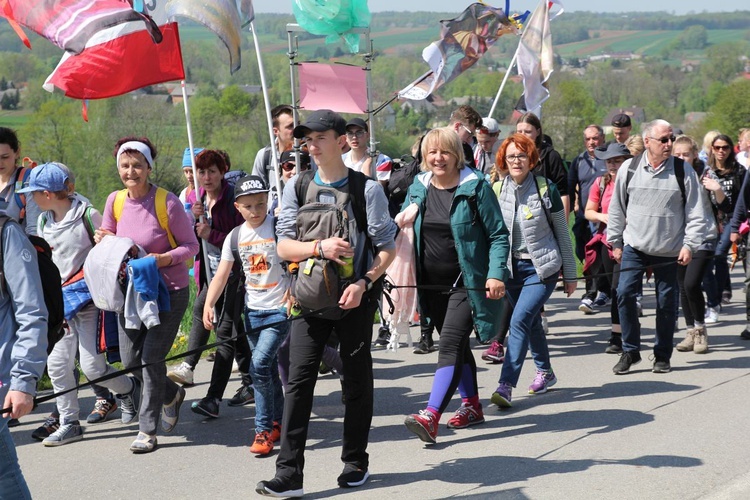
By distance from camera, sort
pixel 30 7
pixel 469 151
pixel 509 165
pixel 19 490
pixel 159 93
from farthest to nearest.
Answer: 1. pixel 159 93
2. pixel 469 151
3. pixel 509 165
4. pixel 30 7
5. pixel 19 490

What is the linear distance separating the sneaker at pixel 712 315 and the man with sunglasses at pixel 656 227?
2.40m

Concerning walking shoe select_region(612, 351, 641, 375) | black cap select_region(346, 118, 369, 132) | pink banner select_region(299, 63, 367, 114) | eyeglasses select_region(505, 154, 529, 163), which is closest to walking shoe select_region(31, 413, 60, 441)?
pink banner select_region(299, 63, 367, 114)

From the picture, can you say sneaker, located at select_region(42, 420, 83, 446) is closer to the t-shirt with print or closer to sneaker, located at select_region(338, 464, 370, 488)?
the t-shirt with print

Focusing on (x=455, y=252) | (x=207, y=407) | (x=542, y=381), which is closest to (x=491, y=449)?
(x=455, y=252)

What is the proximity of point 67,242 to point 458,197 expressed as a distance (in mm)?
2321

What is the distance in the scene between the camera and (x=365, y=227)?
4.81 meters

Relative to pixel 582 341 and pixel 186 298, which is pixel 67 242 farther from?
pixel 582 341

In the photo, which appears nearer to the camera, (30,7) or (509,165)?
(30,7)

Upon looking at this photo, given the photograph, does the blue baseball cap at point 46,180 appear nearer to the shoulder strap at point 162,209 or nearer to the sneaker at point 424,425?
the shoulder strap at point 162,209

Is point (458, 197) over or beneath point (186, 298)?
over

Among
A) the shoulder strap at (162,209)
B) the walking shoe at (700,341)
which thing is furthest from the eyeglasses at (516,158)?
the walking shoe at (700,341)

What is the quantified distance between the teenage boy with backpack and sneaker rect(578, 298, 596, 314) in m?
5.77

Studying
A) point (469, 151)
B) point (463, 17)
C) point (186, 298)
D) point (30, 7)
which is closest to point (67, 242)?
point (186, 298)

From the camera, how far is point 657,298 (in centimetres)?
738
